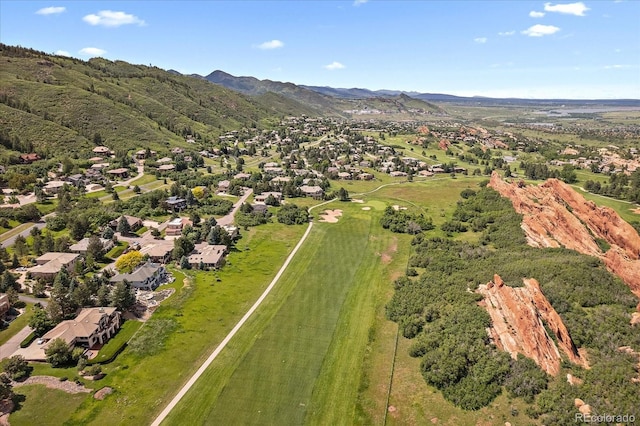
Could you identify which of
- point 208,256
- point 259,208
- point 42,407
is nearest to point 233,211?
point 259,208

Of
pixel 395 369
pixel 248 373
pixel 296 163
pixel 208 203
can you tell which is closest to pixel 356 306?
pixel 395 369

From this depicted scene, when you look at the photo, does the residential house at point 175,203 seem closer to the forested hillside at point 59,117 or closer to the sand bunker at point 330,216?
the sand bunker at point 330,216

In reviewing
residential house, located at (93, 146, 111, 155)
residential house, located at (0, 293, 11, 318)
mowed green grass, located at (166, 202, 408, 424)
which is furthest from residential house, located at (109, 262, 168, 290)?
residential house, located at (93, 146, 111, 155)

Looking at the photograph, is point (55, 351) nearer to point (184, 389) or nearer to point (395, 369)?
point (184, 389)

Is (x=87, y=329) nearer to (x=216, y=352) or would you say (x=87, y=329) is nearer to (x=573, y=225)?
(x=216, y=352)

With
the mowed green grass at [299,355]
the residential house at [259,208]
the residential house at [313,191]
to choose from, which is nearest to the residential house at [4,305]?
the mowed green grass at [299,355]
